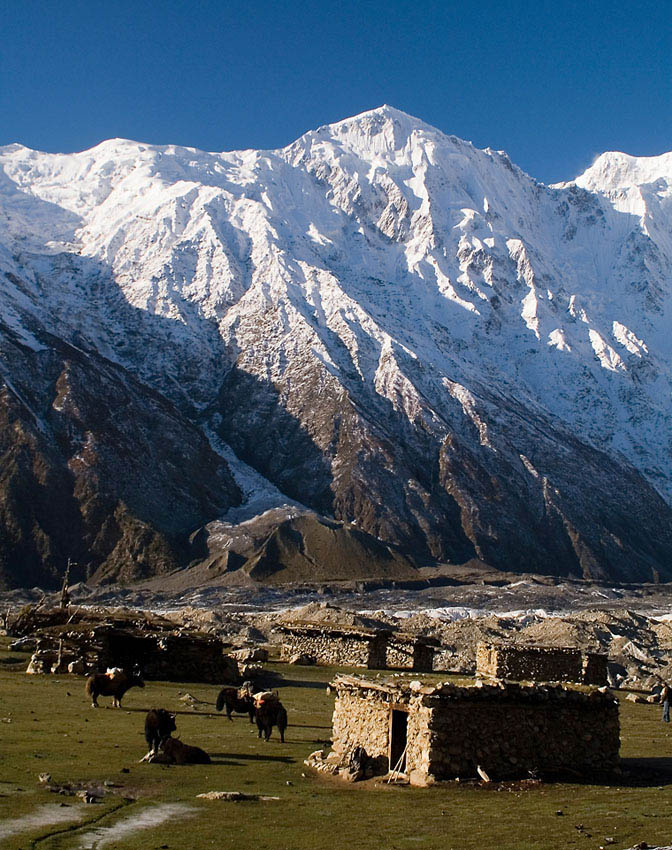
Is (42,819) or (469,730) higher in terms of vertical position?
(469,730)

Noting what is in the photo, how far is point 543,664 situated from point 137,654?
16.0 meters

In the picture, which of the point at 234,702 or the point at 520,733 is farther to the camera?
the point at 234,702

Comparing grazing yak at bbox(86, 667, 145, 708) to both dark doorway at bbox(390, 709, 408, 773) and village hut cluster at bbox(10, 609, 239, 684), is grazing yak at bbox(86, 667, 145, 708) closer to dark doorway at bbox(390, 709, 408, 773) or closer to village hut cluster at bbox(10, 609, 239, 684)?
village hut cluster at bbox(10, 609, 239, 684)

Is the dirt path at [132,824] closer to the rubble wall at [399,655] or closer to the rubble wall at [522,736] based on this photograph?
the rubble wall at [522,736]

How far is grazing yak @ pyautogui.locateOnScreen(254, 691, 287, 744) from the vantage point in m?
25.5

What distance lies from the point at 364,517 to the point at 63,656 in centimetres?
13775

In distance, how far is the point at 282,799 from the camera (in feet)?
62.0

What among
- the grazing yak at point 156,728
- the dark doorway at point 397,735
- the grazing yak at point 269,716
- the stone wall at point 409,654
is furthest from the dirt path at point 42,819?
the stone wall at point 409,654

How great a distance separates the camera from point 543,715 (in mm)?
21609

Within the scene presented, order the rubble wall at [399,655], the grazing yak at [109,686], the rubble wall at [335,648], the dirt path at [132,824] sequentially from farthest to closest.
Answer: the rubble wall at [335,648] → the rubble wall at [399,655] → the grazing yak at [109,686] → the dirt path at [132,824]

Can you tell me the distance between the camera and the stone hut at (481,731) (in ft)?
67.7

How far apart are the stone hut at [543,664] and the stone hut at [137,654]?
10364mm

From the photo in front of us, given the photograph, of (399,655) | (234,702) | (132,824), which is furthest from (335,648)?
(132,824)

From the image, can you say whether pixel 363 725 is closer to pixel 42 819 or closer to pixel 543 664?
pixel 42 819
